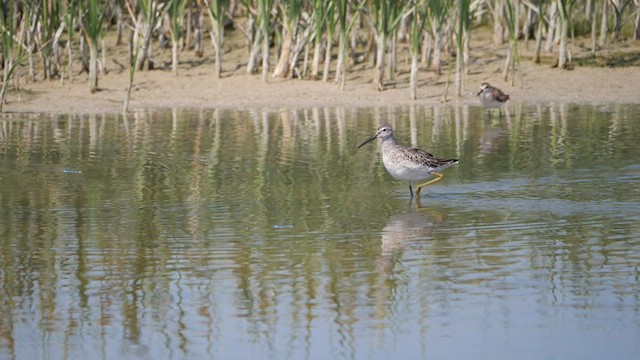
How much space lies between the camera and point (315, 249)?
29.7 ft

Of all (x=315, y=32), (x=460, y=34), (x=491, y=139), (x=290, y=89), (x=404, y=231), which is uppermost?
(x=460, y=34)

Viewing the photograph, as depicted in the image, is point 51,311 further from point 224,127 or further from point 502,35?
point 502,35

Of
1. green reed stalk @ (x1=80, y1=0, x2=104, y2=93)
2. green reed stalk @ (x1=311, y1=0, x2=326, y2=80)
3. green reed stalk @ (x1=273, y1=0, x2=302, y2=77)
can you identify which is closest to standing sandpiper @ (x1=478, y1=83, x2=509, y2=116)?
green reed stalk @ (x1=311, y1=0, x2=326, y2=80)

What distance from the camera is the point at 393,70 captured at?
2131 centimetres

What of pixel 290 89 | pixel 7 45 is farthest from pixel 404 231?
pixel 290 89

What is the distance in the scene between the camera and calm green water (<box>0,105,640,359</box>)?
6.87 metres

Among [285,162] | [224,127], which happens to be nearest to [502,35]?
[224,127]

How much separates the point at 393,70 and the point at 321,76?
1.20m

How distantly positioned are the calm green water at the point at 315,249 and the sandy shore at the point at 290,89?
4.00 metres

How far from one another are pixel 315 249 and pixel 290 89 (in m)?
11.9

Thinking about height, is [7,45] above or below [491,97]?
above

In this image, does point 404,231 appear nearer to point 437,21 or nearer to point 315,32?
point 437,21

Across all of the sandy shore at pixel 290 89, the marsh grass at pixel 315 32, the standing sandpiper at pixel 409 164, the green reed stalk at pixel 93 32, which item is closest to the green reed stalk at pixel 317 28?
the marsh grass at pixel 315 32

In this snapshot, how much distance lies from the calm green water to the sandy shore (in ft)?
13.1
